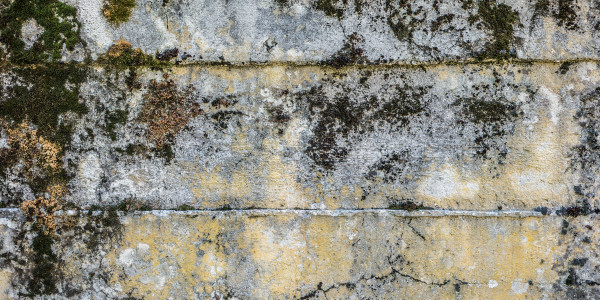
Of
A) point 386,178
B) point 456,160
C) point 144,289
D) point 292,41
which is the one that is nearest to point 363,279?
point 386,178

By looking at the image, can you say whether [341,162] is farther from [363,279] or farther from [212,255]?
[212,255]

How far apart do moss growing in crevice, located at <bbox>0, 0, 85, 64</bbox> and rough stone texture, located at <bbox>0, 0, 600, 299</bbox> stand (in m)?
0.01

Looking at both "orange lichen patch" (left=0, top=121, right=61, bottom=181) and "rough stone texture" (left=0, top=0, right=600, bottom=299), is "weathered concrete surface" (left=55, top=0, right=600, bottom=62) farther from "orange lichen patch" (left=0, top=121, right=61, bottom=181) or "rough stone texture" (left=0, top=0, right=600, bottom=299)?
"orange lichen patch" (left=0, top=121, right=61, bottom=181)

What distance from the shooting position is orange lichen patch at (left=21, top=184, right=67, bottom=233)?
2.59m

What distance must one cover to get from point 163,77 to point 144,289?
4.93 feet

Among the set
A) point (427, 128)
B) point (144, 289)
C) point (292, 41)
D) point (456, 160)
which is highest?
point (292, 41)

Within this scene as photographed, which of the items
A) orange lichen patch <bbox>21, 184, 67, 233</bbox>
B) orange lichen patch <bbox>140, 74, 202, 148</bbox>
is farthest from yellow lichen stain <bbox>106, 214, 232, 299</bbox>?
orange lichen patch <bbox>140, 74, 202, 148</bbox>

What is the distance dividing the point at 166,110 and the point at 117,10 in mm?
763

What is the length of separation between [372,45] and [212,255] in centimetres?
187

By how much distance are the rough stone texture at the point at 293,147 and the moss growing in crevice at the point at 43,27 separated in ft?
0.05

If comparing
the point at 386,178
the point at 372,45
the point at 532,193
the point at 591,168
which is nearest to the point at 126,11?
the point at 372,45

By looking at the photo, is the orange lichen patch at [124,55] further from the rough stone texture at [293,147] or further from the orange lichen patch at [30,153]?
the orange lichen patch at [30,153]

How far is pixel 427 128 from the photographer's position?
2.63m

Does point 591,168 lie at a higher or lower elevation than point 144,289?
higher
